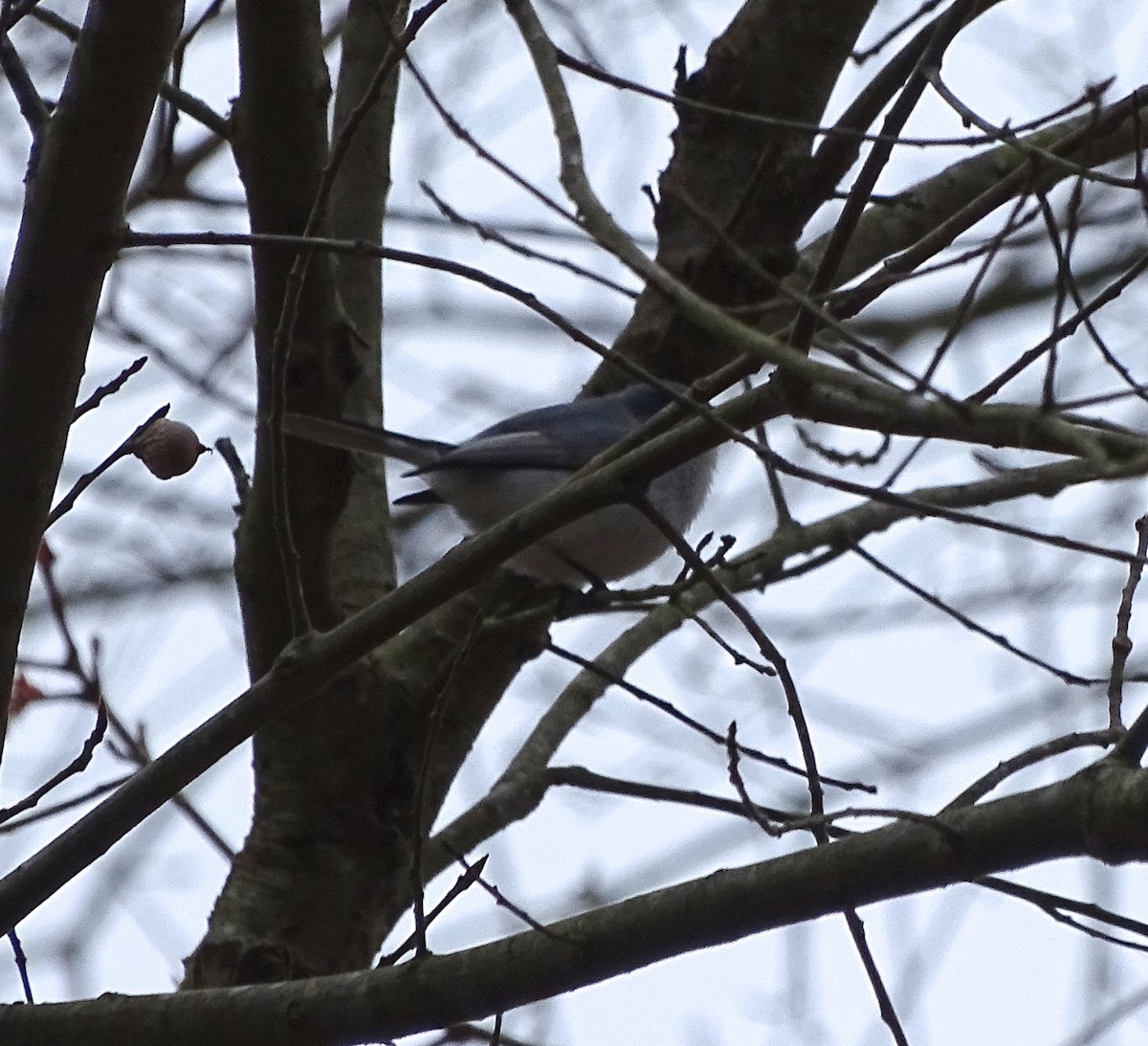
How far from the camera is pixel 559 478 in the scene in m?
4.04

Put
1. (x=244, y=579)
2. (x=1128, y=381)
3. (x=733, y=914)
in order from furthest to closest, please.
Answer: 1. (x=244, y=579)
2. (x=1128, y=381)
3. (x=733, y=914)

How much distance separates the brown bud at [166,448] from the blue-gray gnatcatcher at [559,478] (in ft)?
5.56

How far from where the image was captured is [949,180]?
3023 mm

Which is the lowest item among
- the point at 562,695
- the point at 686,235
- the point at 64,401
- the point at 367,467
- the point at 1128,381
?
the point at 64,401

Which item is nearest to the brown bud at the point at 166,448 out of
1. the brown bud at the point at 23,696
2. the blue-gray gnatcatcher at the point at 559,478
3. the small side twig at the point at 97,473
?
the small side twig at the point at 97,473

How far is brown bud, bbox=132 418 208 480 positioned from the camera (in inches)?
74.1

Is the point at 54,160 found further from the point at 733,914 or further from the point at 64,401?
the point at 733,914

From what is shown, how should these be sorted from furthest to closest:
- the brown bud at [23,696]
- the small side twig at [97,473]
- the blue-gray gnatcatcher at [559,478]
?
the blue-gray gnatcatcher at [559,478]
the brown bud at [23,696]
the small side twig at [97,473]

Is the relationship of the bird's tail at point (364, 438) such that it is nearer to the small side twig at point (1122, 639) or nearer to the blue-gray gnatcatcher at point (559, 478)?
the blue-gray gnatcatcher at point (559, 478)

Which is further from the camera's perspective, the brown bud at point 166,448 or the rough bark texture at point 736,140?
the rough bark texture at point 736,140

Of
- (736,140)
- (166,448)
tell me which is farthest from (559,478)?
(166,448)

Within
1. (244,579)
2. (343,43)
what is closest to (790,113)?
(343,43)

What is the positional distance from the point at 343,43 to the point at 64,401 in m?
2.05

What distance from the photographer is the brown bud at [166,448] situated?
1.88 metres
